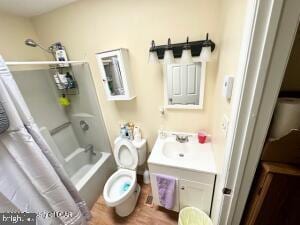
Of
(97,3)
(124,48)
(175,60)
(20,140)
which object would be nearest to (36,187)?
(20,140)

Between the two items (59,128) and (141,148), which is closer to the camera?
(141,148)

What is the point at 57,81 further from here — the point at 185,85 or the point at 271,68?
the point at 271,68

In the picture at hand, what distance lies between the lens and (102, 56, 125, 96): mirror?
1400 mm

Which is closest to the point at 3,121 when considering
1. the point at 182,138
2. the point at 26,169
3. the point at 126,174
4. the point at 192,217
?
the point at 26,169

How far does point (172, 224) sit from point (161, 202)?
26 centimetres

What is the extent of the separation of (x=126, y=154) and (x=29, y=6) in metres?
1.89

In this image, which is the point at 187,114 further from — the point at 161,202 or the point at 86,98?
the point at 86,98

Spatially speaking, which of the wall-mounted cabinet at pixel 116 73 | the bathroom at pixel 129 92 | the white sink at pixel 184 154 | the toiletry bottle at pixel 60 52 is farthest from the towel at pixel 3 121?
the white sink at pixel 184 154

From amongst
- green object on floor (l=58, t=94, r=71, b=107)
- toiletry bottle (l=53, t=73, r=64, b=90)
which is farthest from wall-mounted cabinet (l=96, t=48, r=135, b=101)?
green object on floor (l=58, t=94, r=71, b=107)

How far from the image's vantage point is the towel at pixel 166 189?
1.27 m

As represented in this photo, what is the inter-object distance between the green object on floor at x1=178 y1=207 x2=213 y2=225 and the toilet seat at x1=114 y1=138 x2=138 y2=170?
27.1 inches

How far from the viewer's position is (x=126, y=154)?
1700mm

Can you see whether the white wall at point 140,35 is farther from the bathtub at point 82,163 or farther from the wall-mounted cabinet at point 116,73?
the bathtub at point 82,163

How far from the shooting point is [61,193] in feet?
3.88
